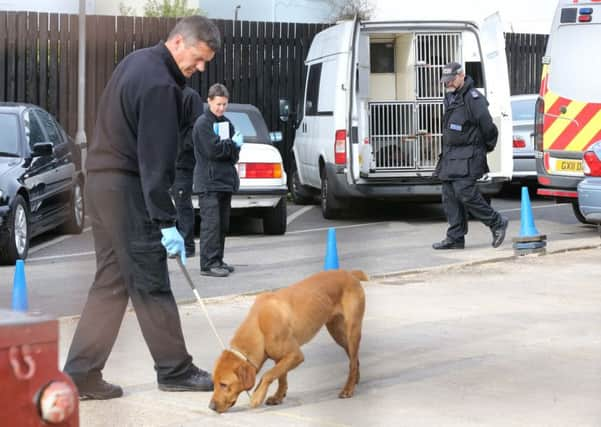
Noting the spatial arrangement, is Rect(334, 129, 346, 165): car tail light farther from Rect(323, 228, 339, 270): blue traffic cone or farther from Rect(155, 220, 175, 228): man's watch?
Rect(155, 220, 175, 228): man's watch

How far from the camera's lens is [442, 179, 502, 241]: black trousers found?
1262cm

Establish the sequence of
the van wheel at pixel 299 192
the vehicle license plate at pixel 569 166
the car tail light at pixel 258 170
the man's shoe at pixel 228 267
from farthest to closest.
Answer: the van wheel at pixel 299 192
the vehicle license plate at pixel 569 166
the car tail light at pixel 258 170
the man's shoe at pixel 228 267

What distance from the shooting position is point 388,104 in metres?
16.1

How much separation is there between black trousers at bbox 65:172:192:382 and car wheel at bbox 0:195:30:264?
523 centimetres

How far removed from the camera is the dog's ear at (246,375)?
19.2 ft

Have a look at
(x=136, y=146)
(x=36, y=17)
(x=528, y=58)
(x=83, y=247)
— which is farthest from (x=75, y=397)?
(x=528, y=58)

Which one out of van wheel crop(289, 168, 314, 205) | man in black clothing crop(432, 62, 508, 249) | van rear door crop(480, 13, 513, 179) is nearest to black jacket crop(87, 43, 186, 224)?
man in black clothing crop(432, 62, 508, 249)

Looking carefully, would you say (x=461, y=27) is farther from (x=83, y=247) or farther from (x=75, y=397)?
(x=75, y=397)

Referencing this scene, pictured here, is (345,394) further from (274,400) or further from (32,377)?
(32,377)

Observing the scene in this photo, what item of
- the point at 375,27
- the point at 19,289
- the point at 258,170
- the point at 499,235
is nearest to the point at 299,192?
the point at 375,27

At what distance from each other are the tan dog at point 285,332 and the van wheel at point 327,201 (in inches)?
363

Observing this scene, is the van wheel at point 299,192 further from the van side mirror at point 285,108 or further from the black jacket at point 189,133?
Result: the black jacket at point 189,133

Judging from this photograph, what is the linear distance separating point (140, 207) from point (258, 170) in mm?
7423

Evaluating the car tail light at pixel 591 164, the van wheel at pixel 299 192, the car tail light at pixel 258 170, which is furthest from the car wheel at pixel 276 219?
the van wheel at pixel 299 192
